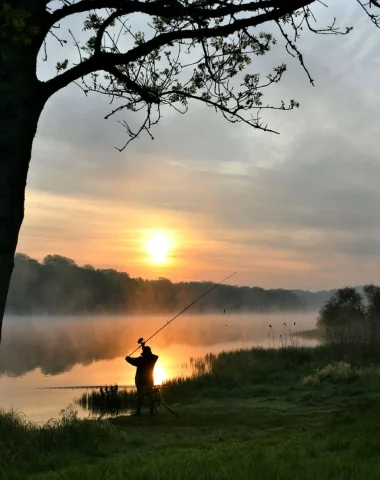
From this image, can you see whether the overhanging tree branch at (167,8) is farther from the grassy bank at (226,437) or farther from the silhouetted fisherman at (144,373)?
the silhouetted fisherman at (144,373)

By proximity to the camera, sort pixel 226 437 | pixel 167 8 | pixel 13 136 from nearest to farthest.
Answer: pixel 13 136
pixel 167 8
pixel 226 437

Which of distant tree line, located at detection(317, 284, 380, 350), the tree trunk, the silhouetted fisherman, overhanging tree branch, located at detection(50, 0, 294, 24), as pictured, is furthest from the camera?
distant tree line, located at detection(317, 284, 380, 350)

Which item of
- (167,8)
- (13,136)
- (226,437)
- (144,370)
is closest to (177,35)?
(167,8)

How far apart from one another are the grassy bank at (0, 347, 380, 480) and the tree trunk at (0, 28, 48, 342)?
2455mm

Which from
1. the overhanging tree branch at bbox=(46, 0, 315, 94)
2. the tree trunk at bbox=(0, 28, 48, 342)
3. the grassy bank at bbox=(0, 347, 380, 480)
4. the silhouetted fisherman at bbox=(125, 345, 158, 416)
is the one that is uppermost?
the overhanging tree branch at bbox=(46, 0, 315, 94)

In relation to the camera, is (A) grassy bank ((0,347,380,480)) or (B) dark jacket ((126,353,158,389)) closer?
(A) grassy bank ((0,347,380,480))

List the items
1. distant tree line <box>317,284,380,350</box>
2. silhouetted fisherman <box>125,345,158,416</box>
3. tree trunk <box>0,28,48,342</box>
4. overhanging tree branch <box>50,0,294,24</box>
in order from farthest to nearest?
distant tree line <box>317,284,380,350</box> < silhouetted fisherman <box>125,345,158,416</box> < overhanging tree branch <box>50,0,294,24</box> < tree trunk <box>0,28,48,342</box>

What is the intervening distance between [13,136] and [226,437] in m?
6.87

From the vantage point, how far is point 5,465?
297 inches

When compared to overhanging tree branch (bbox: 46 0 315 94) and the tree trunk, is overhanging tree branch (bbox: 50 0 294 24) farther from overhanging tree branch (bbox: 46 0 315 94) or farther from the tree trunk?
the tree trunk

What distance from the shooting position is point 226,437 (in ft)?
33.1

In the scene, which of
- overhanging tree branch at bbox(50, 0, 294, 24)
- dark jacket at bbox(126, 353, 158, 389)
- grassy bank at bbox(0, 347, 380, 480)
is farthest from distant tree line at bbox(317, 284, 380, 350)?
overhanging tree branch at bbox(50, 0, 294, 24)

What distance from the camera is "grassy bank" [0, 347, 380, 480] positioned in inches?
238

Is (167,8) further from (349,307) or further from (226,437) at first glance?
(349,307)
